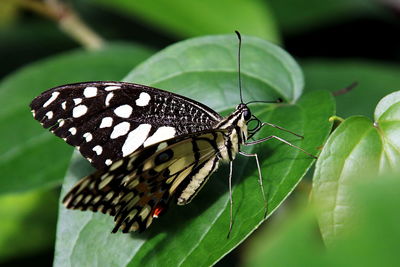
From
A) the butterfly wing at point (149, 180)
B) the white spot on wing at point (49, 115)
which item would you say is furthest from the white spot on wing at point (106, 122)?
the butterfly wing at point (149, 180)

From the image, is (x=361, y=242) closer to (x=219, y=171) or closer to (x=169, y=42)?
(x=219, y=171)

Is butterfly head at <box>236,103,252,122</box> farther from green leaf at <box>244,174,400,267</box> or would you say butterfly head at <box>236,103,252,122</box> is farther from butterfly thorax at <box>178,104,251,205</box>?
green leaf at <box>244,174,400,267</box>

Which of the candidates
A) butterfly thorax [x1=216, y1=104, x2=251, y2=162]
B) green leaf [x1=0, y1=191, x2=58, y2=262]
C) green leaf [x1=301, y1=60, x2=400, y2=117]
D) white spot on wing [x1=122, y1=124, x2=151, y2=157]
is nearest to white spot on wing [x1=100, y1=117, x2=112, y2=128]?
white spot on wing [x1=122, y1=124, x2=151, y2=157]

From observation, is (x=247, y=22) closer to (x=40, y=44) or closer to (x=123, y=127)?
(x=123, y=127)

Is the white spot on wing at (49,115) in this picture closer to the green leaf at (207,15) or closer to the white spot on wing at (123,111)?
the white spot on wing at (123,111)

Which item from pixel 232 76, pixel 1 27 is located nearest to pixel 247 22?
pixel 232 76

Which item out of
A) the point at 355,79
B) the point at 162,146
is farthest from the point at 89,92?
the point at 355,79
